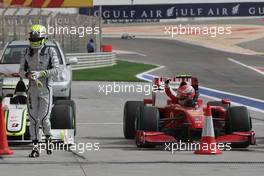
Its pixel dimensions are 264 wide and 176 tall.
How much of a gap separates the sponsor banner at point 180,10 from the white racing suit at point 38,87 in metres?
87.3

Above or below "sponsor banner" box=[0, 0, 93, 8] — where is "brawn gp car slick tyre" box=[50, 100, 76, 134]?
below

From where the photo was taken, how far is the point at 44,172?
9.95m

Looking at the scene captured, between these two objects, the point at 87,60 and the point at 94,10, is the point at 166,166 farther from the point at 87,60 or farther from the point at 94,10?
the point at 94,10

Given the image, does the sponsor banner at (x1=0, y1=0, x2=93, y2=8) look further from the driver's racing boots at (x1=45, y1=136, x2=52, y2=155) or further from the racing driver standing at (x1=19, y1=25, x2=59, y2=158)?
the driver's racing boots at (x1=45, y1=136, x2=52, y2=155)

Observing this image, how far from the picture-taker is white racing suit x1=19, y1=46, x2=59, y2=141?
11633mm

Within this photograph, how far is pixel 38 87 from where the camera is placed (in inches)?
457

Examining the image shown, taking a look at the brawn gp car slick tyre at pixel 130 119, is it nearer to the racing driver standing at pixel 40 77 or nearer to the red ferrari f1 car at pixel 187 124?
the red ferrari f1 car at pixel 187 124

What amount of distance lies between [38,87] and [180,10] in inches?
3585

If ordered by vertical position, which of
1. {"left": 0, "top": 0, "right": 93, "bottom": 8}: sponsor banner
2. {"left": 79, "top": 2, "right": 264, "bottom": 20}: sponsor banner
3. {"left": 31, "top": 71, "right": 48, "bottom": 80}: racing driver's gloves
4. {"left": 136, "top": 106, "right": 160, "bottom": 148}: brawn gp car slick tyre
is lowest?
{"left": 79, "top": 2, "right": 264, "bottom": 20}: sponsor banner

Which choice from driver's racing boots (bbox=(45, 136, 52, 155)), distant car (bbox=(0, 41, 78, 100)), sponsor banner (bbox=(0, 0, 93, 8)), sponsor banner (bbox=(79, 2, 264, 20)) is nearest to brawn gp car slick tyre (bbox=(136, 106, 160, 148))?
driver's racing boots (bbox=(45, 136, 52, 155))

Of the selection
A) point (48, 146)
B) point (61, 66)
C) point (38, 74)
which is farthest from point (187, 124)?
point (61, 66)

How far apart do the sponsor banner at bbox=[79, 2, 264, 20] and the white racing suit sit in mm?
87252

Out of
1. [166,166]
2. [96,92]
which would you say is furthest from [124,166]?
[96,92]

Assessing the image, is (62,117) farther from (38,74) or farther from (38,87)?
(38,74)
